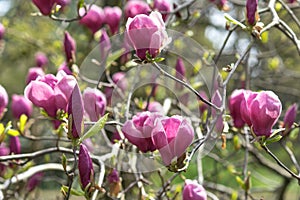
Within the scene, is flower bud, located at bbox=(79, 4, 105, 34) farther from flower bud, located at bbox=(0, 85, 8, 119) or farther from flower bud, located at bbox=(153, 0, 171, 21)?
flower bud, located at bbox=(0, 85, 8, 119)

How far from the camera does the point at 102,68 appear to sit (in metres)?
1.61

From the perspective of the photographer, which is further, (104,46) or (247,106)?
(104,46)

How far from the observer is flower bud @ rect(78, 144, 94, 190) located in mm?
906

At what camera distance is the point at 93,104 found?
1.18 m

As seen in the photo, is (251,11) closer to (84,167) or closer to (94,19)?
(84,167)

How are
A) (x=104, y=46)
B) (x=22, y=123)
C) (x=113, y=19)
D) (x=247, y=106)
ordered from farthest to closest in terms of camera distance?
(x=113, y=19) < (x=104, y=46) < (x=22, y=123) < (x=247, y=106)

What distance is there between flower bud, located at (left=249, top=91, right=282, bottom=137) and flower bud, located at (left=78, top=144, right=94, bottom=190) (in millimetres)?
336

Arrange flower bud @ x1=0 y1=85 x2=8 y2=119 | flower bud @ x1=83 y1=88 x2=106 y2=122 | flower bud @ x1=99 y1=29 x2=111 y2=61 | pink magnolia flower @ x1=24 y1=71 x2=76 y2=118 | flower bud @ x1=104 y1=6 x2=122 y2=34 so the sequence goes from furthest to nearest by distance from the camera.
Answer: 1. flower bud @ x1=104 y1=6 x2=122 y2=34
2. flower bud @ x1=99 y1=29 x2=111 y2=61
3. flower bud @ x1=0 y1=85 x2=8 y2=119
4. flower bud @ x1=83 y1=88 x2=106 y2=122
5. pink magnolia flower @ x1=24 y1=71 x2=76 y2=118

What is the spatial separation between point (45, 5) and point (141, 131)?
0.56 metres

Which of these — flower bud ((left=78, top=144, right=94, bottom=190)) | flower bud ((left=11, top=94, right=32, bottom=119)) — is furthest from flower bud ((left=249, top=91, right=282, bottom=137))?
flower bud ((left=11, top=94, right=32, bottom=119))

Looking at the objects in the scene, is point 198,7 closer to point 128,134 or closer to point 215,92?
point 215,92

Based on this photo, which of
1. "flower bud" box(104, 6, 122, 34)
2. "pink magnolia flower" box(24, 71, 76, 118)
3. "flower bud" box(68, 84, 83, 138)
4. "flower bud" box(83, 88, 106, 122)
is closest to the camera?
"flower bud" box(68, 84, 83, 138)

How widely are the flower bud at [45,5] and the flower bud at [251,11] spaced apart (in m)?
0.54

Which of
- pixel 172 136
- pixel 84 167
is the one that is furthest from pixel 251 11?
pixel 84 167
